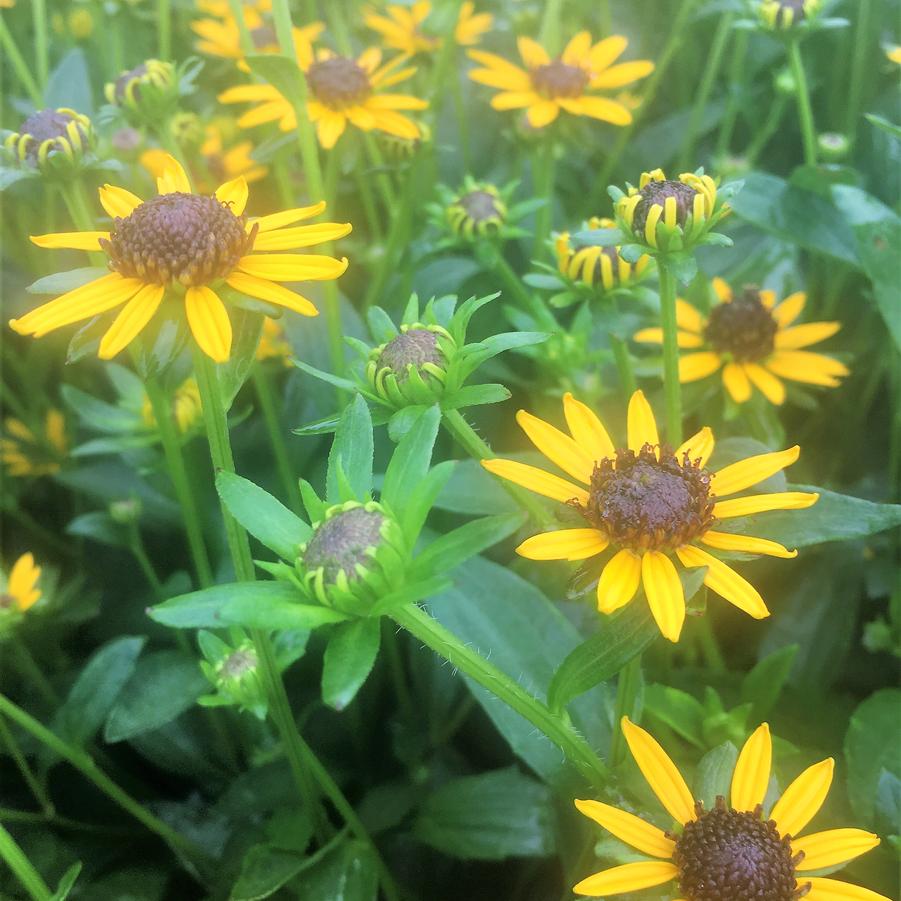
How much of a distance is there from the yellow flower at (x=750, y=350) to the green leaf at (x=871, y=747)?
10.2 inches

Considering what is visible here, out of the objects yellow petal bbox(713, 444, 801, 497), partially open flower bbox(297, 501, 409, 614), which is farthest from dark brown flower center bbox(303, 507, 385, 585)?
yellow petal bbox(713, 444, 801, 497)

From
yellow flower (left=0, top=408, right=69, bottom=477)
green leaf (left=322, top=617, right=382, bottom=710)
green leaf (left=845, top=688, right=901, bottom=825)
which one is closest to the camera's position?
green leaf (left=322, top=617, right=382, bottom=710)

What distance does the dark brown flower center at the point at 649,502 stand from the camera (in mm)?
497

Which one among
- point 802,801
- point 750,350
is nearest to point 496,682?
point 802,801

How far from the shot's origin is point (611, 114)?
0.85 meters

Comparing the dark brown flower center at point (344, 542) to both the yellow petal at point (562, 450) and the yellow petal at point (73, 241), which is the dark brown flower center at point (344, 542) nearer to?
the yellow petal at point (562, 450)

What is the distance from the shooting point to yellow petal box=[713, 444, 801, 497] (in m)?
0.52

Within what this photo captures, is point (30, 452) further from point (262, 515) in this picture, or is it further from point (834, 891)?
point (834, 891)

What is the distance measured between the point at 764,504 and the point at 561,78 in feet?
1.82

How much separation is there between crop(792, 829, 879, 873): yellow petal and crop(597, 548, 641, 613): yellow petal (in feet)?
0.54

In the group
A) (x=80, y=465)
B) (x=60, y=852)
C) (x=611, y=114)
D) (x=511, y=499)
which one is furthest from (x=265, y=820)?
(x=611, y=114)

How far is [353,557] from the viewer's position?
441 mm

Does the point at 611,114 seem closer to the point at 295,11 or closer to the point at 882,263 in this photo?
the point at 882,263

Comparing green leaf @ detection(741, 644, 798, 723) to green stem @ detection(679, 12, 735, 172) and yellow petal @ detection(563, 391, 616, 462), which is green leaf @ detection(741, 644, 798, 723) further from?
green stem @ detection(679, 12, 735, 172)
